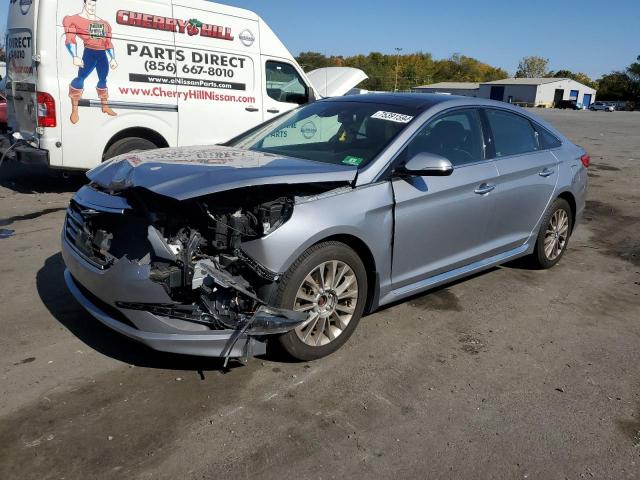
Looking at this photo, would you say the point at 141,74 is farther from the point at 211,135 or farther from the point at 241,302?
the point at 241,302

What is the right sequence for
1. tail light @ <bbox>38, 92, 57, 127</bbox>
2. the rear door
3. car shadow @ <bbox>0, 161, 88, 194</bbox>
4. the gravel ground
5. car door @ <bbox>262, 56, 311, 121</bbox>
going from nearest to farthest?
the gravel ground → tail light @ <bbox>38, 92, 57, 127</bbox> → the rear door → car shadow @ <bbox>0, 161, 88, 194</bbox> → car door @ <bbox>262, 56, 311, 121</bbox>

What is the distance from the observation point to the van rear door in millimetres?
7246

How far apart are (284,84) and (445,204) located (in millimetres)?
5970

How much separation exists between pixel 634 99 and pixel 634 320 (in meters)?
112

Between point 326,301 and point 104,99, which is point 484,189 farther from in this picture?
point 104,99

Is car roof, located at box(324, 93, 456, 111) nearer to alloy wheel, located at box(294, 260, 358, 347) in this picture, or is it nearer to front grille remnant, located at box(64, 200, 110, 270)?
alloy wheel, located at box(294, 260, 358, 347)

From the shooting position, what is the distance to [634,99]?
326 feet

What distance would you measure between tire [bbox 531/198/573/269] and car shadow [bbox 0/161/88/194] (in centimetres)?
631

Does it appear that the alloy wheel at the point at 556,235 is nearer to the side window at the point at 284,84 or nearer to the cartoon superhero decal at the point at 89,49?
the side window at the point at 284,84

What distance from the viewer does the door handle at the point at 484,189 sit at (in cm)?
444

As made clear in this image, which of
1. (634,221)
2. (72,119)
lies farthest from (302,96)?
(634,221)

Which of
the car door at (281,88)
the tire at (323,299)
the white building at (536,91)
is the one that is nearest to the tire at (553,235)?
the tire at (323,299)

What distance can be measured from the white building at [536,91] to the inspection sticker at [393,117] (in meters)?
91.1

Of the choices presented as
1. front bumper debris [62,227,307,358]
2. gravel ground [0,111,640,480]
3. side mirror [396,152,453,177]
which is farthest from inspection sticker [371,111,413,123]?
front bumper debris [62,227,307,358]
